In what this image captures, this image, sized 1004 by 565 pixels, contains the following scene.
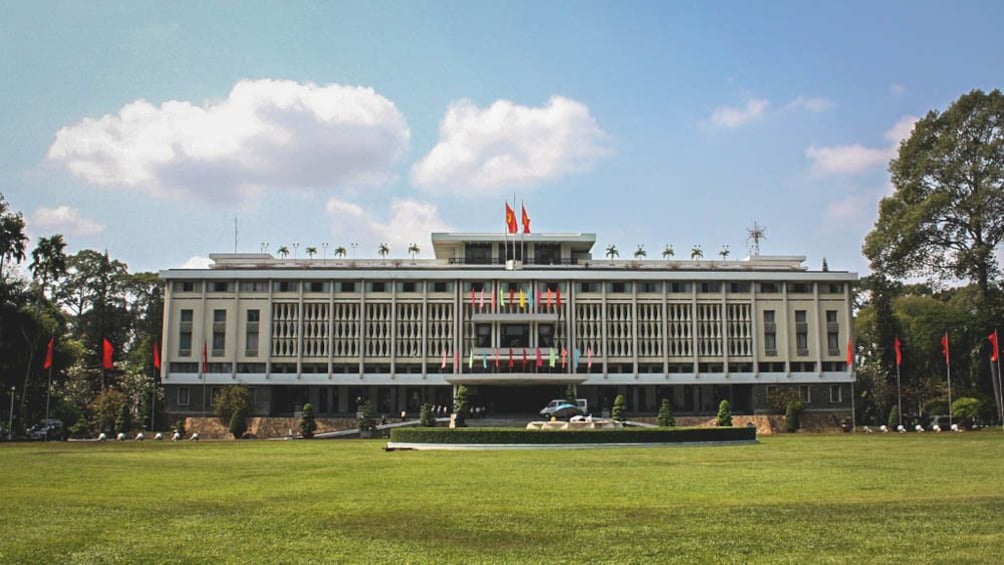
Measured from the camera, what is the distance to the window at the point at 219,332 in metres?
81.1

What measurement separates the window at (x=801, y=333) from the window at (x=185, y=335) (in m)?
52.5

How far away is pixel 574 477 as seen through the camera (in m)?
24.2

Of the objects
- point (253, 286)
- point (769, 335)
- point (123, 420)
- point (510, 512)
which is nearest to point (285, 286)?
point (253, 286)

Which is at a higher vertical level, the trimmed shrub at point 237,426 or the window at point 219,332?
the window at point 219,332

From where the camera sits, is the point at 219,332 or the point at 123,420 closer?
the point at 123,420

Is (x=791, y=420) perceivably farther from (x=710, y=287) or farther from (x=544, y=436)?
(x=544, y=436)

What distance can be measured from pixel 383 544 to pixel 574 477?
10985 millimetres

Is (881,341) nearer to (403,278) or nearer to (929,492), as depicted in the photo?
(403,278)

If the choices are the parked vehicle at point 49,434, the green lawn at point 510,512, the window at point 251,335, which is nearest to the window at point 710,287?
the window at point 251,335

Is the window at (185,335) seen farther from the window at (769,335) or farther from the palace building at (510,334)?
the window at (769,335)

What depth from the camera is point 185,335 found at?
8144 centimetres

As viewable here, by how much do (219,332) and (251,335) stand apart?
270 cm

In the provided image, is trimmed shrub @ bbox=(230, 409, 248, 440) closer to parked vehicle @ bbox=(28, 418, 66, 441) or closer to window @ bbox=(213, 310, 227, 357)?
parked vehicle @ bbox=(28, 418, 66, 441)

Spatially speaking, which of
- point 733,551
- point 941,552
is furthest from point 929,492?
point 733,551
